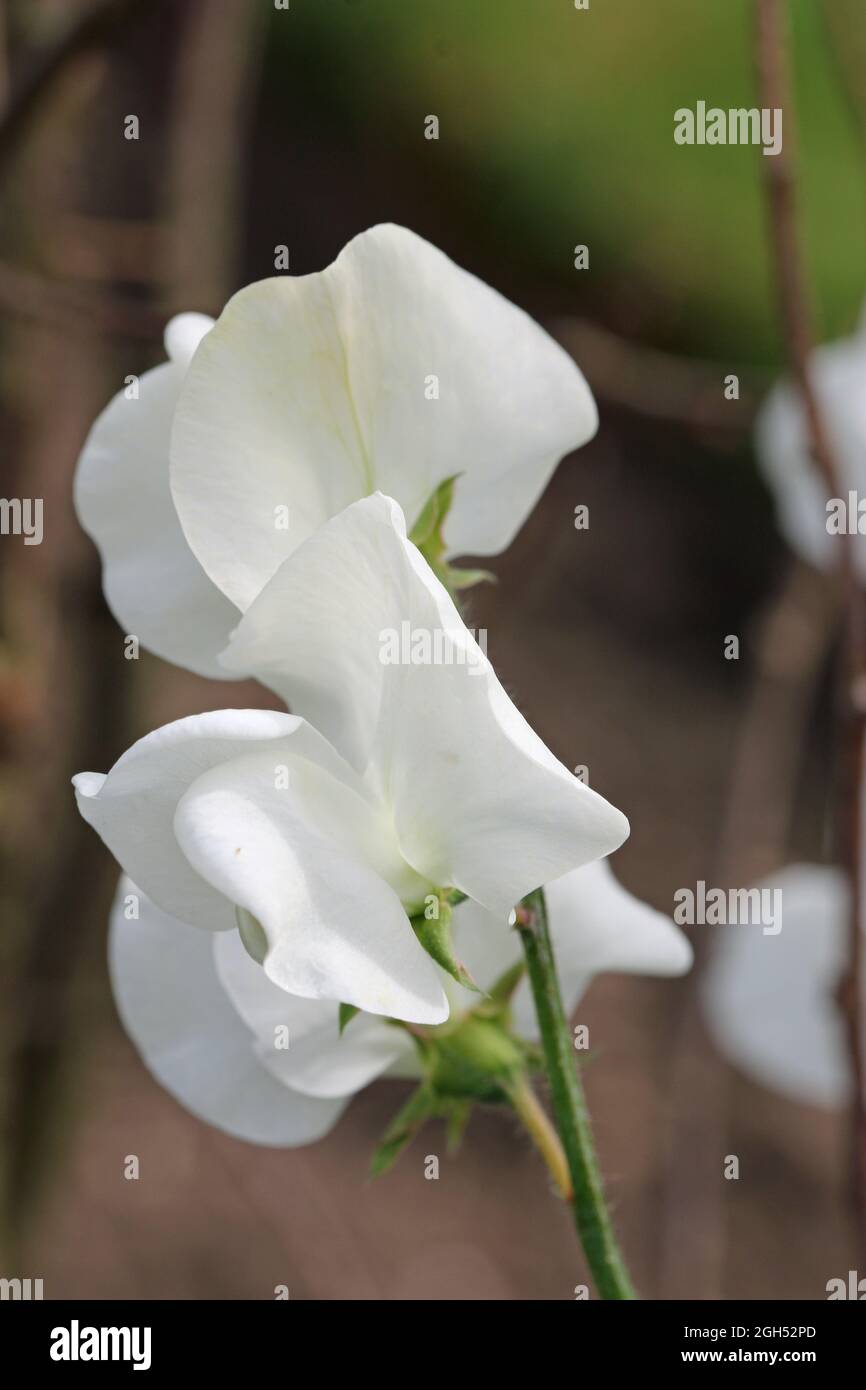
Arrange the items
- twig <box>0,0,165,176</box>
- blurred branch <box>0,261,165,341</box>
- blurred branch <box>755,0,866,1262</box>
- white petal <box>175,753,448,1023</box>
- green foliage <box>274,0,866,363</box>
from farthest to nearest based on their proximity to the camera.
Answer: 1. green foliage <box>274,0,866,363</box>
2. blurred branch <box>0,261,165,341</box>
3. twig <box>0,0,165,176</box>
4. blurred branch <box>755,0,866,1262</box>
5. white petal <box>175,753,448,1023</box>

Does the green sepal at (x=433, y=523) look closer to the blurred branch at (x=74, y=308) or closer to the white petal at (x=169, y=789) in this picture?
the white petal at (x=169, y=789)

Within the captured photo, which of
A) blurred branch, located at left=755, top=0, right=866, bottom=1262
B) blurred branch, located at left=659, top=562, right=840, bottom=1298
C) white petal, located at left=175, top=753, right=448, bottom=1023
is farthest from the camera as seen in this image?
blurred branch, located at left=659, top=562, right=840, bottom=1298

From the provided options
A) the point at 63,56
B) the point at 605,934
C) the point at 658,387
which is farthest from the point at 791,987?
the point at 658,387

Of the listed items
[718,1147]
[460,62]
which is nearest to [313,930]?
[718,1147]

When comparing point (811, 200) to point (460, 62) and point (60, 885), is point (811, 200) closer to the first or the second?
point (460, 62)

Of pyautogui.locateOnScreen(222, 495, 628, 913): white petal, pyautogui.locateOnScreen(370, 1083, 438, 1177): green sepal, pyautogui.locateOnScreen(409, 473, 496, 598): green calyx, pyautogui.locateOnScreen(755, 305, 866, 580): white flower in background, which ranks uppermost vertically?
pyautogui.locateOnScreen(755, 305, 866, 580): white flower in background

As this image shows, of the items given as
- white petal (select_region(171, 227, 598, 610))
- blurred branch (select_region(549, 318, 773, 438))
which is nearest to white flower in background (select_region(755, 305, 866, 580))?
blurred branch (select_region(549, 318, 773, 438))

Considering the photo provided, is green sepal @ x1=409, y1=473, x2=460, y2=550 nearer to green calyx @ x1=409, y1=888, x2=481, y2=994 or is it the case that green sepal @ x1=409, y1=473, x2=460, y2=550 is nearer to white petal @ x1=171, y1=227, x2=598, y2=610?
white petal @ x1=171, y1=227, x2=598, y2=610
